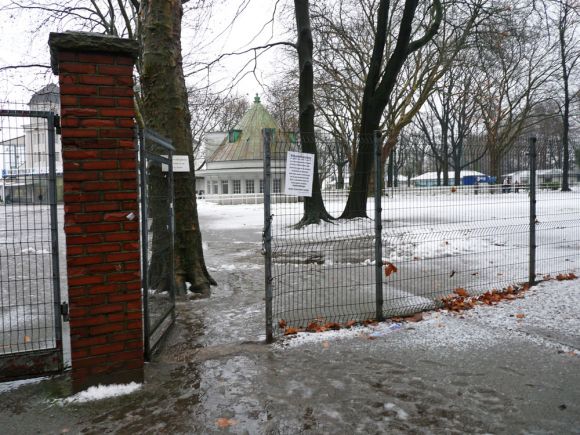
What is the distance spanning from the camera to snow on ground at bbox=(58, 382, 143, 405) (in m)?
3.66

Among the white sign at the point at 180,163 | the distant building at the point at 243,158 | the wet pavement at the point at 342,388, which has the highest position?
the distant building at the point at 243,158

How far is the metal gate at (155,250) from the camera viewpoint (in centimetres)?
430

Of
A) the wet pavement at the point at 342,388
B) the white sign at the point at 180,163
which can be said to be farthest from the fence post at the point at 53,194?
the white sign at the point at 180,163

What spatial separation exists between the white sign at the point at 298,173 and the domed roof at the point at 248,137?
37.5 m

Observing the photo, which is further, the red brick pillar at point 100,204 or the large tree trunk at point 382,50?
the large tree trunk at point 382,50

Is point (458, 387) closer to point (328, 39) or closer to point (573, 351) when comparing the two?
point (573, 351)

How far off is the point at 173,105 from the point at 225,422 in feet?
17.2

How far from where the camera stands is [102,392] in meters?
3.75

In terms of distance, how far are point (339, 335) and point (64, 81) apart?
12.1ft

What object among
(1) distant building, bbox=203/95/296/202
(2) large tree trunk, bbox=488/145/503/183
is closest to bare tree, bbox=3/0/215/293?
(2) large tree trunk, bbox=488/145/503/183

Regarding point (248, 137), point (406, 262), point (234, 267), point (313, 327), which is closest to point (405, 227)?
point (406, 262)

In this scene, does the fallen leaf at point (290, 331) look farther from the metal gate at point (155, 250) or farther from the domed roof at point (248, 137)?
the domed roof at point (248, 137)

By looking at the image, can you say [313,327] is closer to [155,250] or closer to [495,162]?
[155,250]

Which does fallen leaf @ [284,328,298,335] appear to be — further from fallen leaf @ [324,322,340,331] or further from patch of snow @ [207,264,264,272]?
patch of snow @ [207,264,264,272]
